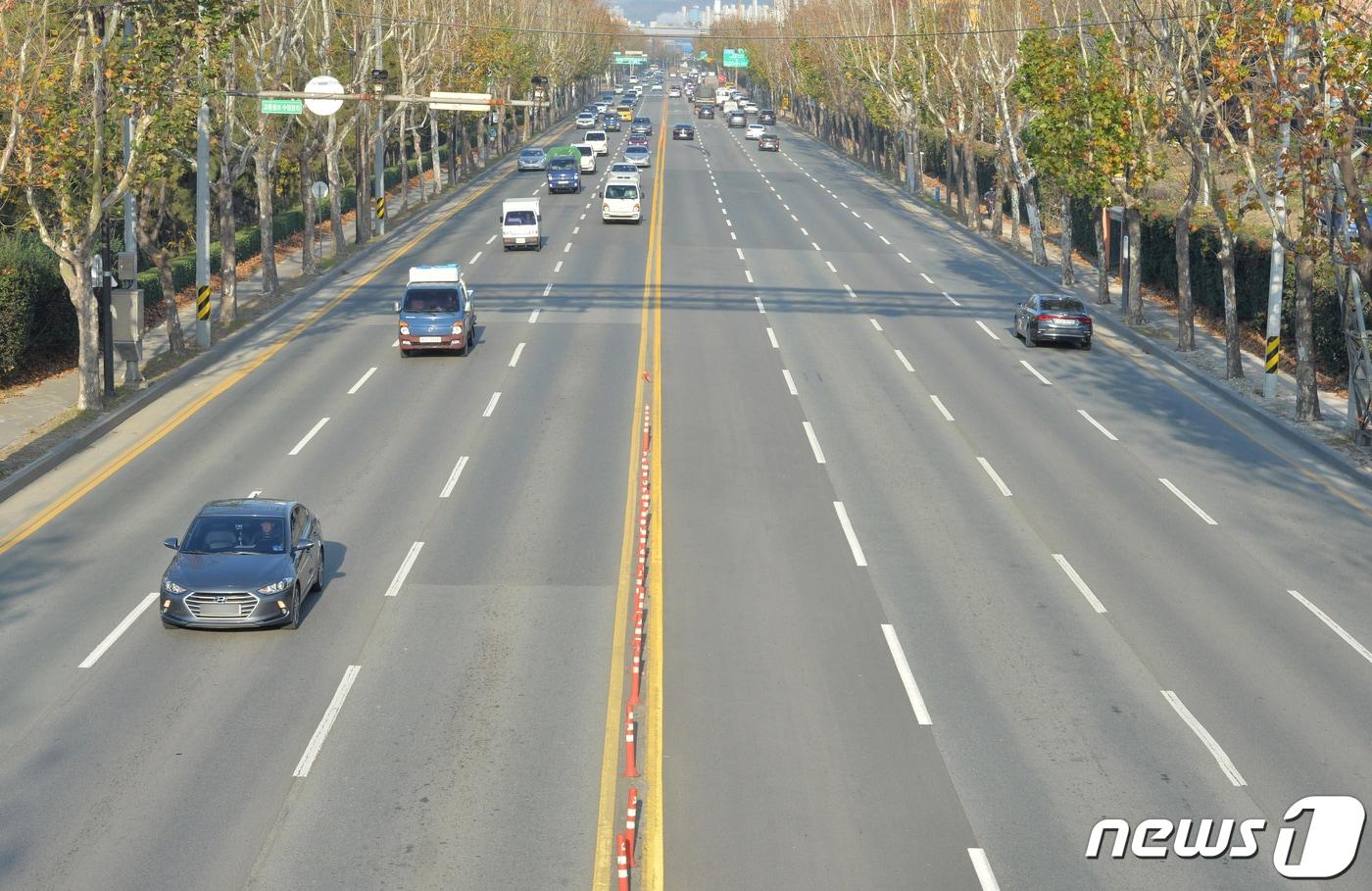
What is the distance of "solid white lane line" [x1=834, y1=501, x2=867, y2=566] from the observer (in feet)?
73.9

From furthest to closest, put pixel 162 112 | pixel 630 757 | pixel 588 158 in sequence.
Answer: pixel 588 158
pixel 162 112
pixel 630 757

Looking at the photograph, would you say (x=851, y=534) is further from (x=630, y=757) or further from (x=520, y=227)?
(x=520, y=227)

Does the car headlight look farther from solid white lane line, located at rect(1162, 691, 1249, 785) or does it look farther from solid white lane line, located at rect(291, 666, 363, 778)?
solid white lane line, located at rect(1162, 691, 1249, 785)

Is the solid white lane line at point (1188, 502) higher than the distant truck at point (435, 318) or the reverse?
the reverse

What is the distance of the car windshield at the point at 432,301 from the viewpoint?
38.1 meters

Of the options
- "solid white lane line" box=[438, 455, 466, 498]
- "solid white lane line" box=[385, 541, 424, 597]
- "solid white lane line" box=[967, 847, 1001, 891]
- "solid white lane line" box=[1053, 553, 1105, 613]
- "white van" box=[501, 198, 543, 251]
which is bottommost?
"solid white lane line" box=[967, 847, 1001, 891]

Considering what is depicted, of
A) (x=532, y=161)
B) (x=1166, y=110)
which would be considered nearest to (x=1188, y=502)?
(x=1166, y=110)

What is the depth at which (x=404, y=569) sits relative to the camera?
71.4ft

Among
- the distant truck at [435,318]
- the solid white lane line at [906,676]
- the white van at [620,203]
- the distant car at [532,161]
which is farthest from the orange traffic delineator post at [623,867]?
the distant car at [532,161]

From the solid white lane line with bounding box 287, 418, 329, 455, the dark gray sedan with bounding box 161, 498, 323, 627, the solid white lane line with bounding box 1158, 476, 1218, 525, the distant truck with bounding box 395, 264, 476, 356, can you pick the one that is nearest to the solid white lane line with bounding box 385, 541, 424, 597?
the dark gray sedan with bounding box 161, 498, 323, 627

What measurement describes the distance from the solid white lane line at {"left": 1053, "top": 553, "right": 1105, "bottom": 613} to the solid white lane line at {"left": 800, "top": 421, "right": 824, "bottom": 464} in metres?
6.49

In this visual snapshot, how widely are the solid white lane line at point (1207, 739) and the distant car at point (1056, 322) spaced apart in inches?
936

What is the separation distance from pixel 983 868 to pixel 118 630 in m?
11.4

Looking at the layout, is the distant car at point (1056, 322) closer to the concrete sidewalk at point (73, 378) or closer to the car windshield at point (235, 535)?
the concrete sidewalk at point (73, 378)
